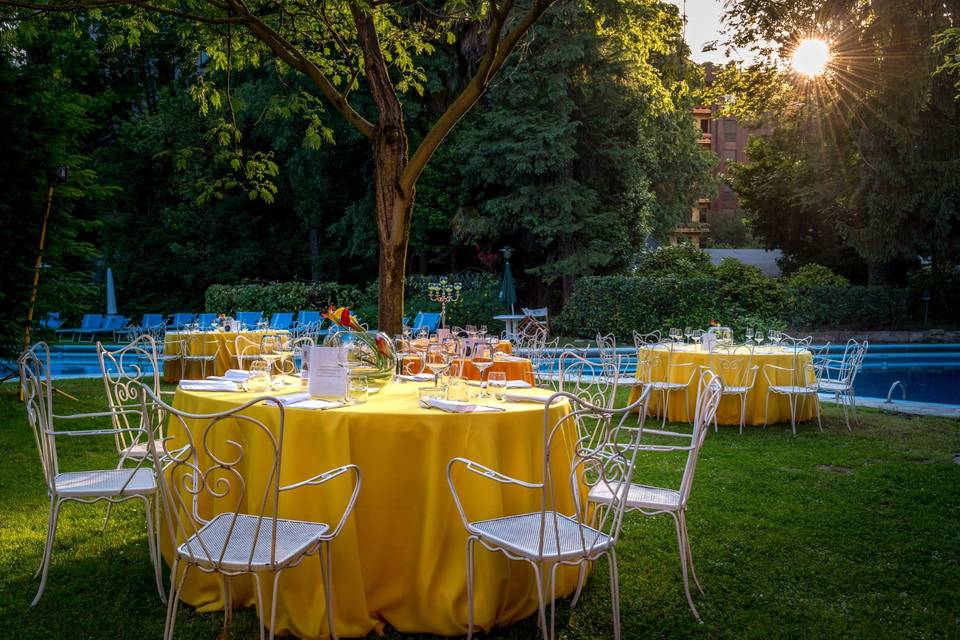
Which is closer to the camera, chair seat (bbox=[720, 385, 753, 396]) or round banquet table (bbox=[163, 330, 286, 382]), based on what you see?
chair seat (bbox=[720, 385, 753, 396])

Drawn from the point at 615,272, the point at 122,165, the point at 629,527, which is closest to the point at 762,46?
the point at 615,272

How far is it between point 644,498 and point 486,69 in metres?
3.97

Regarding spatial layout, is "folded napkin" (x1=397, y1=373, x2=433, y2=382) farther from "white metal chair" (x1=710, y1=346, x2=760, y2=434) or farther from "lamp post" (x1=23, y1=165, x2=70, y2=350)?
"lamp post" (x1=23, y1=165, x2=70, y2=350)

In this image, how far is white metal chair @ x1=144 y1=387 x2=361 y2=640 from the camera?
8.91ft

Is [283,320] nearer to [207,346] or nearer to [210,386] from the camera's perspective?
[207,346]

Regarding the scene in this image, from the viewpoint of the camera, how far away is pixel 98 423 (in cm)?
817

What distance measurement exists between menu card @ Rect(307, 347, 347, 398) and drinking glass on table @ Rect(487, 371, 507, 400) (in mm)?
756

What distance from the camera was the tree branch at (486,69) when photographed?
19.5ft

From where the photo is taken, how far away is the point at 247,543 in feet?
9.47

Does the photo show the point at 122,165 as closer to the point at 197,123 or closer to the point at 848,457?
the point at 197,123

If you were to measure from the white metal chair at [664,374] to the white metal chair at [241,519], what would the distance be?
233 inches

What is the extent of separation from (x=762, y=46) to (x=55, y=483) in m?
17.9

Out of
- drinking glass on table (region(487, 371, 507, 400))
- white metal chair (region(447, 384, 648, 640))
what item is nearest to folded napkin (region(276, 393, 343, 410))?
white metal chair (region(447, 384, 648, 640))

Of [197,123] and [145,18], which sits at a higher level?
[197,123]
